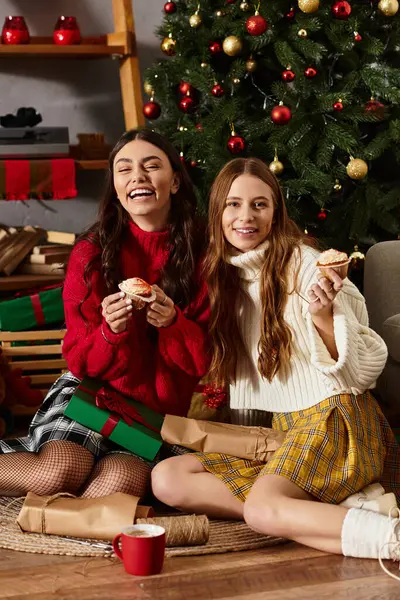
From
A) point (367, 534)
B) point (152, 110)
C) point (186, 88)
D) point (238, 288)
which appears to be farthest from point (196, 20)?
point (367, 534)

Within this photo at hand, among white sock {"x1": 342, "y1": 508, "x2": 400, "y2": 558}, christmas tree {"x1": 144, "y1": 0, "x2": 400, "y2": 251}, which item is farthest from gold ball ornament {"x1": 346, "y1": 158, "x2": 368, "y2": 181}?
white sock {"x1": 342, "y1": 508, "x2": 400, "y2": 558}

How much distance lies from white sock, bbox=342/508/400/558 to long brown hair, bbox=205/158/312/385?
0.51 m

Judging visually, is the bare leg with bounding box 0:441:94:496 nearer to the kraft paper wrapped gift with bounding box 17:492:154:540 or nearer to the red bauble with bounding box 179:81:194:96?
the kraft paper wrapped gift with bounding box 17:492:154:540

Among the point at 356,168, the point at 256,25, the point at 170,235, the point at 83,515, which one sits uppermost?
the point at 256,25

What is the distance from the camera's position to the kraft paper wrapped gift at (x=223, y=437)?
240cm

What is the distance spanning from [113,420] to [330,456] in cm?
64

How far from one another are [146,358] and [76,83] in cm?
182

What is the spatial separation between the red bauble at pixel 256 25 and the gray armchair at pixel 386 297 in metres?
0.86

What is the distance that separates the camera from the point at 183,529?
7.07 feet

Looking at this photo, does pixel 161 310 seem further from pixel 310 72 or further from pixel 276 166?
pixel 310 72

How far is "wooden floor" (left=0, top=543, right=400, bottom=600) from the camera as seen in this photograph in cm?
192

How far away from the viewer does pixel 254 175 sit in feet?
8.02

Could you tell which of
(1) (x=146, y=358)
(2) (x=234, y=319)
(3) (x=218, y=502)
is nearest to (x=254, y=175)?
(2) (x=234, y=319)

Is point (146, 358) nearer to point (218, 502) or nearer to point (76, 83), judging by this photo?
point (218, 502)
